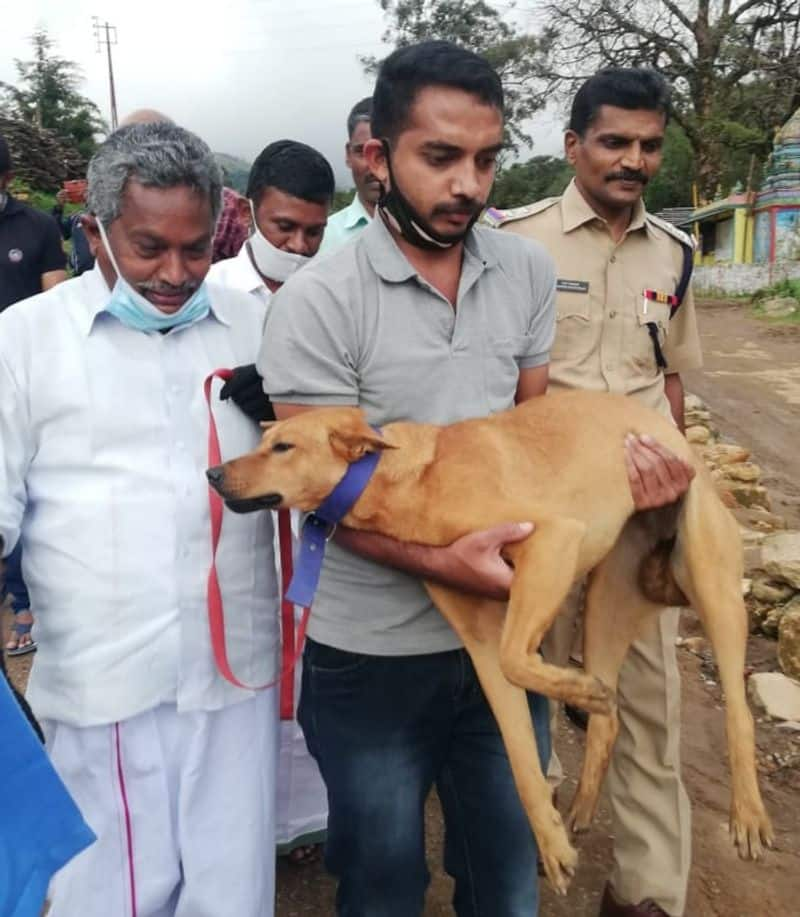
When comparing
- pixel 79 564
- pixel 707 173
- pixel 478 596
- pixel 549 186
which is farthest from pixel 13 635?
pixel 549 186

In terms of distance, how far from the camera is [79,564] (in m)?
2.12

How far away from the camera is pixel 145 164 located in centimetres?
209

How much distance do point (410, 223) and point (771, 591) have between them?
14.2ft

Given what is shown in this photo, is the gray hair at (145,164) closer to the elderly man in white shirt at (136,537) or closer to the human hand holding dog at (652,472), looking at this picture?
the elderly man in white shirt at (136,537)

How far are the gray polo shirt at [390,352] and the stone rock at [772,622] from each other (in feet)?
12.7

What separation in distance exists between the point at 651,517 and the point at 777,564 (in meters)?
3.30

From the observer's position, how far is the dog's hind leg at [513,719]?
219cm

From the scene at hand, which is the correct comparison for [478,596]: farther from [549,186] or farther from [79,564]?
[549,186]

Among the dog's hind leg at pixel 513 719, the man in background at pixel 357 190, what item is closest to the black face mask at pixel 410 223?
the dog's hind leg at pixel 513 719

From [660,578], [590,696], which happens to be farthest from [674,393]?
[590,696]

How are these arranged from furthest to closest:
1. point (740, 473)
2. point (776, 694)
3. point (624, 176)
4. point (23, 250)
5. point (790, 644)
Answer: point (740, 473) < point (23, 250) < point (790, 644) < point (776, 694) < point (624, 176)

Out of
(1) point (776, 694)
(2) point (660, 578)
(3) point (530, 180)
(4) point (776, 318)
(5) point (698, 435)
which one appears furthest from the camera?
(3) point (530, 180)

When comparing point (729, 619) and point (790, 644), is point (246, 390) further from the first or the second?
point (790, 644)

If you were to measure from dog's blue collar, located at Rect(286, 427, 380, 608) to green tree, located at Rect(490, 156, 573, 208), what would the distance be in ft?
152
